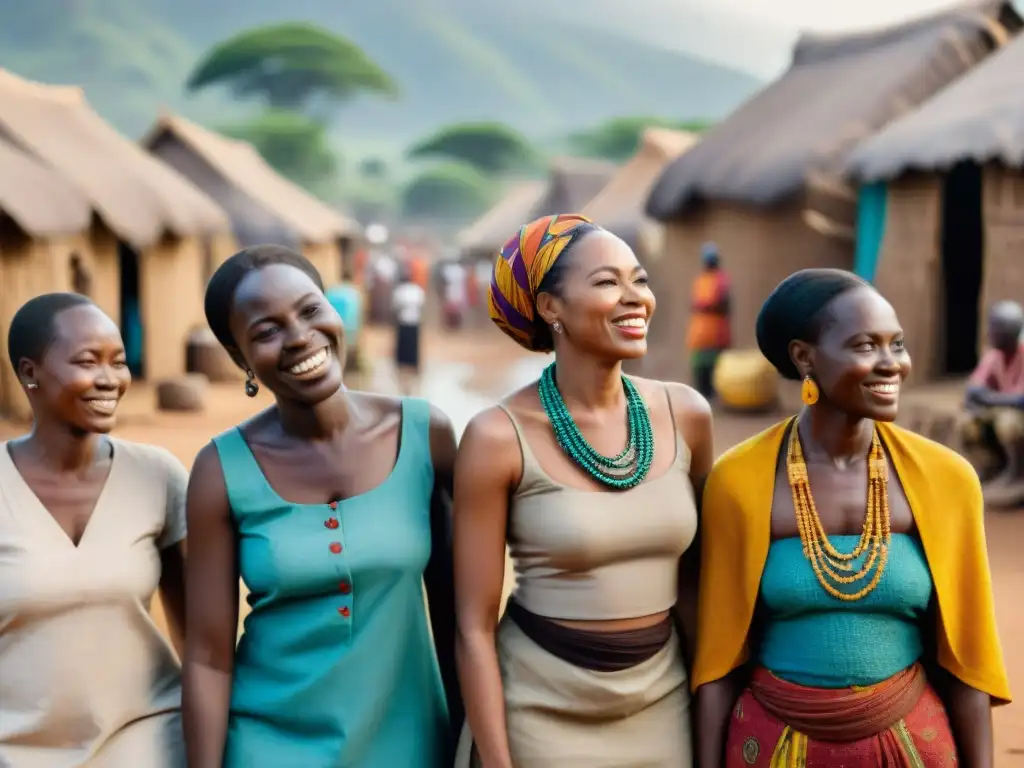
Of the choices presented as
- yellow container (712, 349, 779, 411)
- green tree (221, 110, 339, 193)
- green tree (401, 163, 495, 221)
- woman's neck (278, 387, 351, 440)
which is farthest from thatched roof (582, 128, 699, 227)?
green tree (221, 110, 339, 193)

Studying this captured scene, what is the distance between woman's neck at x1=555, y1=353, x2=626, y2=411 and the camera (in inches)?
100.0

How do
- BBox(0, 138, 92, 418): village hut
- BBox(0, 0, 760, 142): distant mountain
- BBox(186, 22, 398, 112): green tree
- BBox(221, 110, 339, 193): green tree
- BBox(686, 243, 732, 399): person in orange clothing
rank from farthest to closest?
BBox(0, 0, 760, 142): distant mountain, BBox(186, 22, 398, 112): green tree, BBox(221, 110, 339, 193): green tree, BBox(686, 243, 732, 399): person in orange clothing, BBox(0, 138, 92, 418): village hut

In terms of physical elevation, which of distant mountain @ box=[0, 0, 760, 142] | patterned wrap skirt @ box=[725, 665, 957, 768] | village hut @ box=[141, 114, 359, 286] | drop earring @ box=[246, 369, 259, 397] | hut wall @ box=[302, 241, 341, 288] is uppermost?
distant mountain @ box=[0, 0, 760, 142]

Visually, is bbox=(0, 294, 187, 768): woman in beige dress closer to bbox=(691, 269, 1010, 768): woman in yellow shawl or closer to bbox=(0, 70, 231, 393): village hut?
bbox=(691, 269, 1010, 768): woman in yellow shawl

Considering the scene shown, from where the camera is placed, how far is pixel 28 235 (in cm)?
1173

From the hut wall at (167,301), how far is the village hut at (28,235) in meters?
2.86

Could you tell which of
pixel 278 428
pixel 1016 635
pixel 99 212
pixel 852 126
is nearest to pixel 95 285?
pixel 99 212

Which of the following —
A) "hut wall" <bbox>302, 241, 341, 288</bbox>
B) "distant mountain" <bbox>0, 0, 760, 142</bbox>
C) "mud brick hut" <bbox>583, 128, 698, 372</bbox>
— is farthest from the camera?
"distant mountain" <bbox>0, 0, 760, 142</bbox>

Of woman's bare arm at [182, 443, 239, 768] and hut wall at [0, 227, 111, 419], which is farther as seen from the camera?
hut wall at [0, 227, 111, 419]

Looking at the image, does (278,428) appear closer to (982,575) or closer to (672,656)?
(672,656)

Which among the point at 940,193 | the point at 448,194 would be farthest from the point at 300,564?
the point at 448,194

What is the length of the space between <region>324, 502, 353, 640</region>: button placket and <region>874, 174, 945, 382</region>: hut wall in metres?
9.44

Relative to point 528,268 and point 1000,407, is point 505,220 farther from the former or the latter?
point 528,268

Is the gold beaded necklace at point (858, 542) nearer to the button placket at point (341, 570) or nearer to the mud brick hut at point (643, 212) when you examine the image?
the button placket at point (341, 570)
